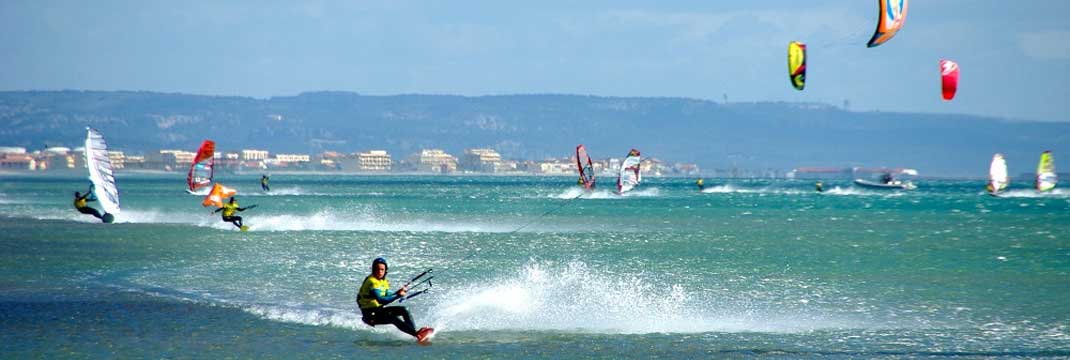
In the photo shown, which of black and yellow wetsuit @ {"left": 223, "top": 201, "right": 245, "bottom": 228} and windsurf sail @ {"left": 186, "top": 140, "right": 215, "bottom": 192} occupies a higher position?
windsurf sail @ {"left": 186, "top": 140, "right": 215, "bottom": 192}

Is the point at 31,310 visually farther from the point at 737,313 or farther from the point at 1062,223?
the point at 1062,223

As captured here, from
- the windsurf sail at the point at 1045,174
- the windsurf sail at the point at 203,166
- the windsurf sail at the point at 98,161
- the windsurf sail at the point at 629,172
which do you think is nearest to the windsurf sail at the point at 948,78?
the windsurf sail at the point at 98,161

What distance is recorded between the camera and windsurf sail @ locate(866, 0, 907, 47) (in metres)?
19.2

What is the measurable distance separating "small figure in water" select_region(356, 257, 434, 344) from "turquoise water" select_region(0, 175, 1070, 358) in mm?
350

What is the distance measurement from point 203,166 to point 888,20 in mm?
54244

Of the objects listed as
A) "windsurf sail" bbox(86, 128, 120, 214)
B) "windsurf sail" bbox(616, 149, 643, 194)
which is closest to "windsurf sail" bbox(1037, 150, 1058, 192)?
"windsurf sail" bbox(616, 149, 643, 194)

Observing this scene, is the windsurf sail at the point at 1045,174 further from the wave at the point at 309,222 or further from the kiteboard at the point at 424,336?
the kiteboard at the point at 424,336

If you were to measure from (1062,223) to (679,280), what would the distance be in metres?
37.3

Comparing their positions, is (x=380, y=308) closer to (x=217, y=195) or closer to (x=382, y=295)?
(x=382, y=295)

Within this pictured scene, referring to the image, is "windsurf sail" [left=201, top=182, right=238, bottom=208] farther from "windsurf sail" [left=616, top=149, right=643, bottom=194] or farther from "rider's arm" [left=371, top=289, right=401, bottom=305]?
"windsurf sail" [left=616, top=149, right=643, bottom=194]

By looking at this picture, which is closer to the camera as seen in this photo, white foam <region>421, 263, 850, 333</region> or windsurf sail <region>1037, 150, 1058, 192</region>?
white foam <region>421, 263, 850, 333</region>

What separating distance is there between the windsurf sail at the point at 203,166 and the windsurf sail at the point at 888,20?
4643cm

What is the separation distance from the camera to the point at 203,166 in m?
69.2

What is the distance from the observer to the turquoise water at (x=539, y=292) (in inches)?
755
